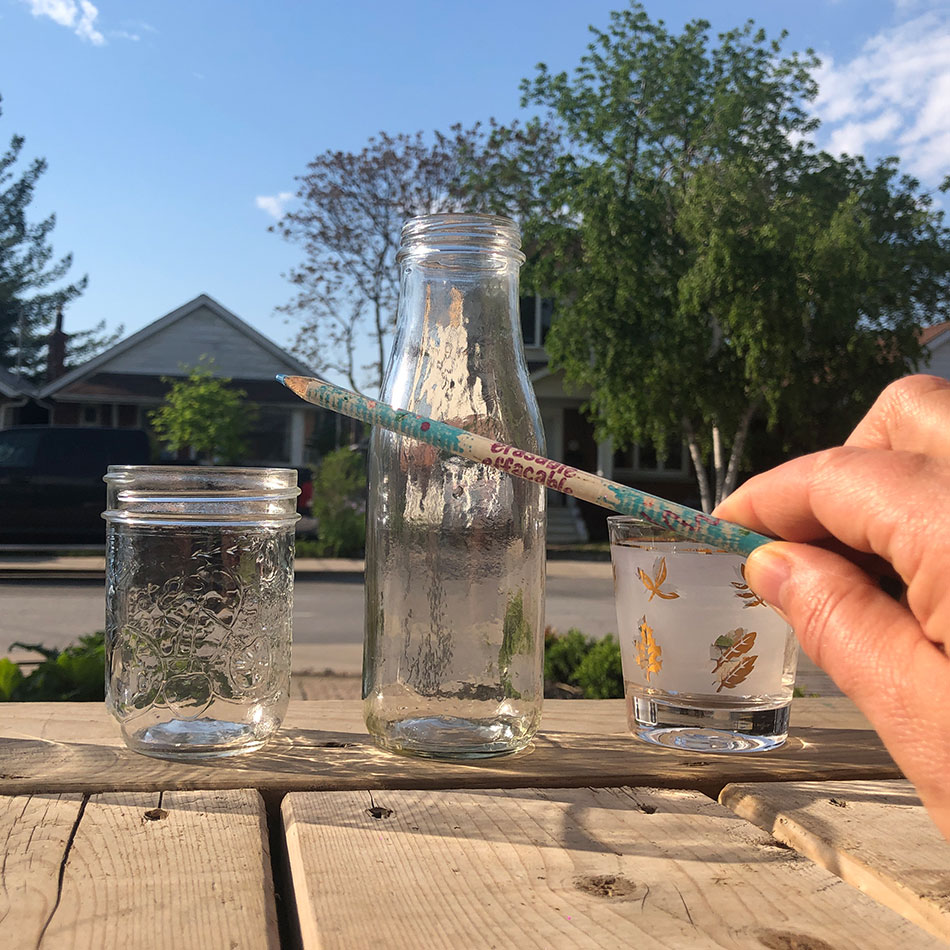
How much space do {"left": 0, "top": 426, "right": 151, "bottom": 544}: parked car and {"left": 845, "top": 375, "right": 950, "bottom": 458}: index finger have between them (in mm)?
14982

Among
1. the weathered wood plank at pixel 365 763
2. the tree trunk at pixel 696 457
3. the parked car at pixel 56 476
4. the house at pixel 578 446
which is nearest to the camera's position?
the weathered wood plank at pixel 365 763

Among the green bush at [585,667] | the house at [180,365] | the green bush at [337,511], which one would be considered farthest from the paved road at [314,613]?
the house at [180,365]

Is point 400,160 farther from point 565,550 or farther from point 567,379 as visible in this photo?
point 565,550

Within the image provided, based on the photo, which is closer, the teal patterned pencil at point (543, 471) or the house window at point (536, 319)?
the teal patterned pencil at point (543, 471)

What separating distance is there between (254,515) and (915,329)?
64.4 ft

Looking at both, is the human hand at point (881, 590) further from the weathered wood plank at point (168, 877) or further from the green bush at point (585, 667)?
the green bush at point (585, 667)

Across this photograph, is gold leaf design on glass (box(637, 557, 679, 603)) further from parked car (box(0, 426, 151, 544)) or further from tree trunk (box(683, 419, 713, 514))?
tree trunk (box(683, 419, 713, 514))

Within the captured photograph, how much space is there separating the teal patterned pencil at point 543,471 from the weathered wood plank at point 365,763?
329mm

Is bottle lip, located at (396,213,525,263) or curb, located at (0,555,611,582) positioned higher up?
bottle lip, located at (396,213,525,263)

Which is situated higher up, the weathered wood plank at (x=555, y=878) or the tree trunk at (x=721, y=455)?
the tree trunk at (x=721, y=455)

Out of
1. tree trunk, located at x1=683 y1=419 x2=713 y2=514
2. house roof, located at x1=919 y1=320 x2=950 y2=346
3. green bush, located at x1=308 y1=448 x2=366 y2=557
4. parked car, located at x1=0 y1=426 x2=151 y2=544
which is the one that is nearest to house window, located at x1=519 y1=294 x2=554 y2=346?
tree trunk, located at x1=683 y1=419 x2=713 y2=514

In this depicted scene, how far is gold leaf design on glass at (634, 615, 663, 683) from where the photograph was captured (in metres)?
1.18

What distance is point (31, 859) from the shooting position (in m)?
0.78

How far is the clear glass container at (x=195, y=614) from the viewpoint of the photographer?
115cm
